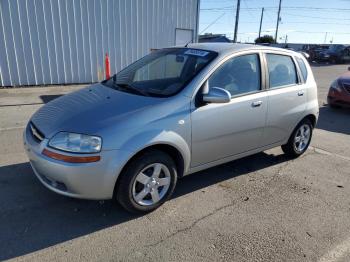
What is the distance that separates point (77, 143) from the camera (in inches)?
116

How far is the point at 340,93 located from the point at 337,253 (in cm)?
710

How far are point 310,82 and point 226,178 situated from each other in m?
2.07

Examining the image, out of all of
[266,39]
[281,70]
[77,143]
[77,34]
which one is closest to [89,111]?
[77,143]

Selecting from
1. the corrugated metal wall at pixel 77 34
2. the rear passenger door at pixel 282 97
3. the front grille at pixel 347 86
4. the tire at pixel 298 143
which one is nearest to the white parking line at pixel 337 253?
the rear passenger door at pixel 282 97

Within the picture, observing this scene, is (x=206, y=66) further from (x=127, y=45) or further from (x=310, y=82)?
(x=127, y=45)

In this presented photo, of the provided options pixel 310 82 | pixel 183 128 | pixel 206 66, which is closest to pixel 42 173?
pixel 183 128

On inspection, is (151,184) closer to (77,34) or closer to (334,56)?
(77,34)

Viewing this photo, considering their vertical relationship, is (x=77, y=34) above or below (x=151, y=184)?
above

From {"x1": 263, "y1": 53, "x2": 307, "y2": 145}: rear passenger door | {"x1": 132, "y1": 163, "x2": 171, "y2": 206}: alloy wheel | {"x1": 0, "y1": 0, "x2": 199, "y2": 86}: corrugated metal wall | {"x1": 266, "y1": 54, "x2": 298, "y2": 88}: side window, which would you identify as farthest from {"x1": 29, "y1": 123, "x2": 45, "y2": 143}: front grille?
{"x1": 0, "y1": 0, "x2": 199, "y2": 86}: corrugated metal wall

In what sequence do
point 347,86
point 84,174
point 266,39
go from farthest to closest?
point 266,39, point 347,86, point 84,174

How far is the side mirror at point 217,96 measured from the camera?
341 centimetres

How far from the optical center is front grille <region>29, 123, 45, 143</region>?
3168mm

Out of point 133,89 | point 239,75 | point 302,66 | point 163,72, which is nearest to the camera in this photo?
point 133,89

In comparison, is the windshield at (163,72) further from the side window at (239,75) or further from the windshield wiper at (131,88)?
the side window at (239,75)
